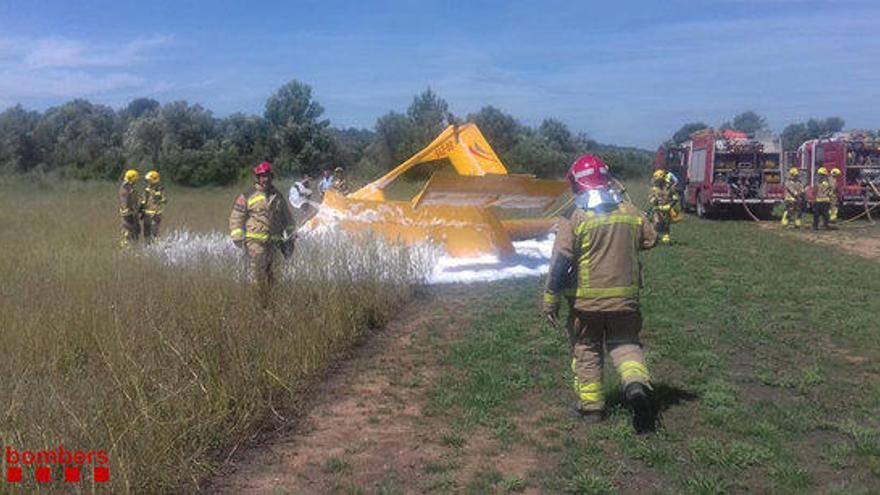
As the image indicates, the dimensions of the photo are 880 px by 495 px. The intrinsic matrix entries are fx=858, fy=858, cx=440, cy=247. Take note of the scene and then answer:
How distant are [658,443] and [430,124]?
3934cm

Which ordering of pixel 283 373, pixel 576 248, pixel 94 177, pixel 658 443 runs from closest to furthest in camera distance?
pixel 658 443 < pixel 576 248 < pixel 283 373 < pixel 94 177

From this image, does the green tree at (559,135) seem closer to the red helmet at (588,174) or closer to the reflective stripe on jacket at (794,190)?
the reflective stripe on jacket at (794,190)

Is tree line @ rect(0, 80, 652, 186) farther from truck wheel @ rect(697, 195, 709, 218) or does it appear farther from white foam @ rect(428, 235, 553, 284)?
white foam @ rect(428, 235, 553, 284)

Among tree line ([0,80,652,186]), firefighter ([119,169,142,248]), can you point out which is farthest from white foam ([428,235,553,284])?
tree line ([0,80,652,186])

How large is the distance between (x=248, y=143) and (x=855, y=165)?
102ft

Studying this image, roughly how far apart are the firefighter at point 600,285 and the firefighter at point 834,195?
18.5 metres

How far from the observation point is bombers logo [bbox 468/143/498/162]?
14.6 meters

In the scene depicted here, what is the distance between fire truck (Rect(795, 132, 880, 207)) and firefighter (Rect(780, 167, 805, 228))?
1.13 metres

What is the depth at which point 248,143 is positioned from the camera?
46062 millimetres

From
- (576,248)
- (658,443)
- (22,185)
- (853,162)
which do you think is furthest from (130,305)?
(22,185)

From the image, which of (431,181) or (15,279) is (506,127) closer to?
(431,181)

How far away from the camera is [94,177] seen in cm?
4103

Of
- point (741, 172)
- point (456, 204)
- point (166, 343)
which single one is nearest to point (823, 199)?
point (741, 172)

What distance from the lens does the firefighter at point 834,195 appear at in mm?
22375
